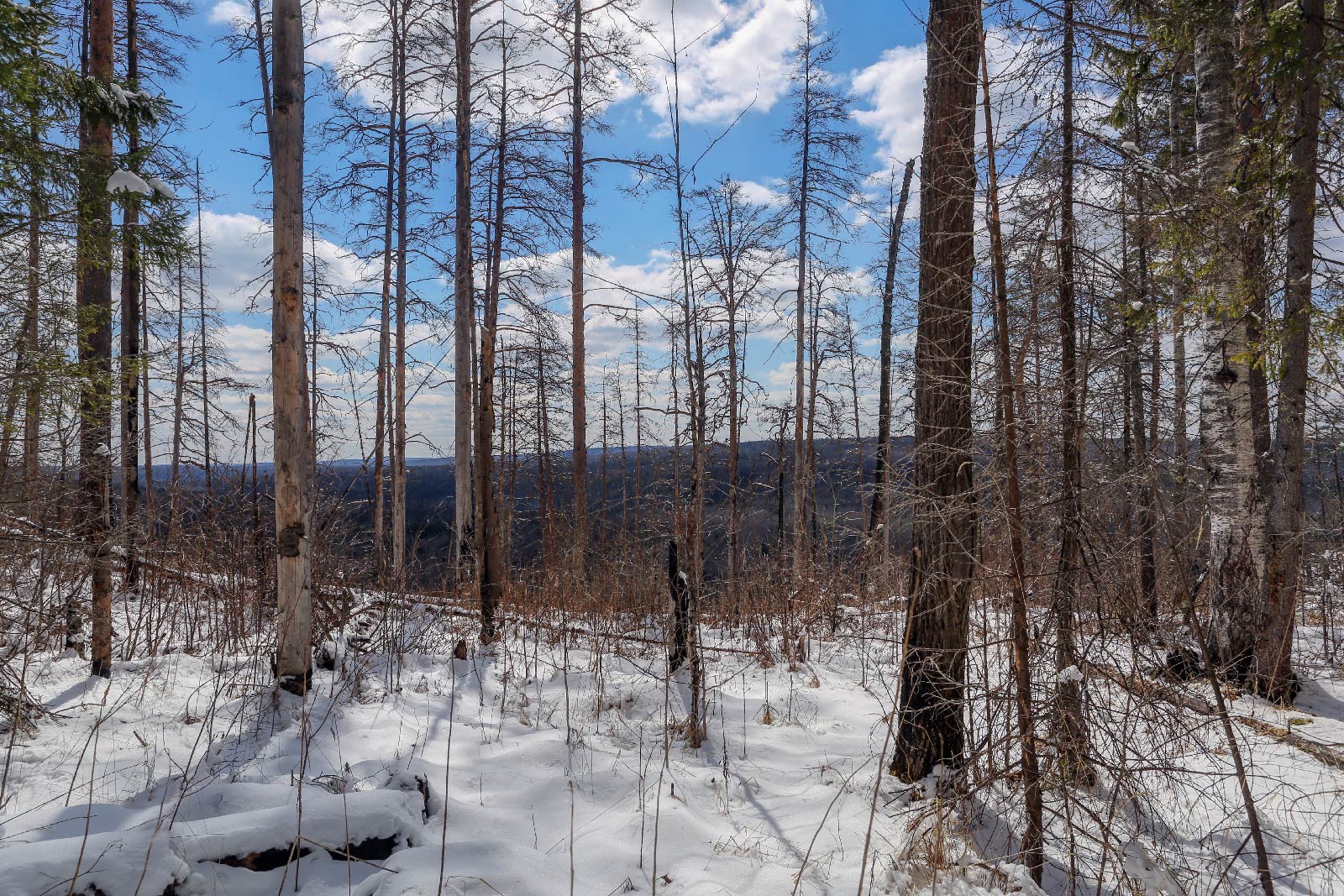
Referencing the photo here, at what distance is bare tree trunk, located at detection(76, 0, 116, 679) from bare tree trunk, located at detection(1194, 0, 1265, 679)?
9.28 metres

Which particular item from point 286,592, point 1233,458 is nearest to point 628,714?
point 286,592

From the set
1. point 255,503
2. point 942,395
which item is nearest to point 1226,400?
point 942,395

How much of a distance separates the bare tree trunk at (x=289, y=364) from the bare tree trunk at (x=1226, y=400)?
7.52m

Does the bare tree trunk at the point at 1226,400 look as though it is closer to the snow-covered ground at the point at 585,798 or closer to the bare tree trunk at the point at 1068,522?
the snow-covered ground at the point at 585,798

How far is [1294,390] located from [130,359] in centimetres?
1054

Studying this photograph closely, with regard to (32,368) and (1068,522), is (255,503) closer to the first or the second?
(32,368)

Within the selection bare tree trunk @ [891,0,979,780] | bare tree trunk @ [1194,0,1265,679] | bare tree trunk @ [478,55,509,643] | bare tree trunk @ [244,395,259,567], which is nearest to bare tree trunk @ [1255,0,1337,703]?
bare tree trunk @ [1194,0,1265,679]

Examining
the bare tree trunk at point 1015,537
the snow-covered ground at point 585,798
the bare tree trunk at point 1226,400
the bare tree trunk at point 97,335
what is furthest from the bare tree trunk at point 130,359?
the bare tree trunk at point 1226,400

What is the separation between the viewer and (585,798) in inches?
142

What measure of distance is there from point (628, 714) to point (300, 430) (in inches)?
137

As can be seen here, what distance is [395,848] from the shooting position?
9.00 feet

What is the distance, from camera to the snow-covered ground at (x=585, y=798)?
2.51 meters

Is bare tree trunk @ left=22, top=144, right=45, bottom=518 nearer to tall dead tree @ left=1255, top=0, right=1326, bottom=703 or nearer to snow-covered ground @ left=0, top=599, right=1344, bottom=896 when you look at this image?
snow-covered ground @ left=0, top=599, right=1344, bottom=896

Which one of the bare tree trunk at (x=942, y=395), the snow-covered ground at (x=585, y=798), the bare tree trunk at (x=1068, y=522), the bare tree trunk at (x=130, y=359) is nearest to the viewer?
the snow-covered ground at (x=585, y=798)
